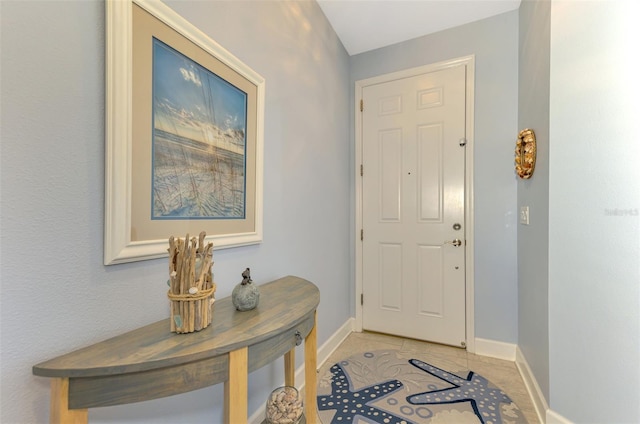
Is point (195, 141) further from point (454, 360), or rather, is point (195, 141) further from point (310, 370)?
point (454, 360)

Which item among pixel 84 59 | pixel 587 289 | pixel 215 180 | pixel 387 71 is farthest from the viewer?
pixel 387 71

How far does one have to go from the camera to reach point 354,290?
271 cm

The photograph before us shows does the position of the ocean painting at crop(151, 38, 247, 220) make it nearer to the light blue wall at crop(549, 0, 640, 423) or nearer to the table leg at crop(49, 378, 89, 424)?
the table leg at crop(49, 378, 89, 424)

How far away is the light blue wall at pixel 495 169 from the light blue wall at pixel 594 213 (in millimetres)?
779

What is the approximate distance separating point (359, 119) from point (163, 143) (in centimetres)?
211

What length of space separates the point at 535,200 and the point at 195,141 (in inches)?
75.0

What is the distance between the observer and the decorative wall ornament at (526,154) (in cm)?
173

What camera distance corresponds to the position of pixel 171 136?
96cm

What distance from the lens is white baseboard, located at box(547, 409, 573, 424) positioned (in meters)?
1.38

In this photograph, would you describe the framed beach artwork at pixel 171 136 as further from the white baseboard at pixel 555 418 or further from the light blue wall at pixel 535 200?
the white baseboard at pixel 555 418

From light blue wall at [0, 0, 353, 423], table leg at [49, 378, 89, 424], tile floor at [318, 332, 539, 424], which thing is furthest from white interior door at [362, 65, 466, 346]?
table leg at [49, 378, 89, 424]

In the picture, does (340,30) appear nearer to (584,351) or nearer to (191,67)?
(191,67)

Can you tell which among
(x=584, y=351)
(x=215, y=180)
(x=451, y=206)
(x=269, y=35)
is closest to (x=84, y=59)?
(x=215, y=180)

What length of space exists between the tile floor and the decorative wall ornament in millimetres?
1385
